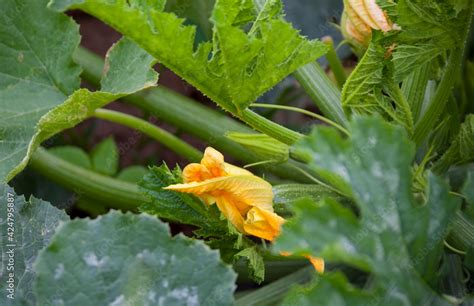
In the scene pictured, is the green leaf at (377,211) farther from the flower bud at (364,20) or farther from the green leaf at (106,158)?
the green leaf at (106,158)

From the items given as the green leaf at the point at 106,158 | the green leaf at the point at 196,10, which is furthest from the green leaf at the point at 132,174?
the green leaf at the point at 196,10

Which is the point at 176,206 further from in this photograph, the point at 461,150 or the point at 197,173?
the point at 461,150

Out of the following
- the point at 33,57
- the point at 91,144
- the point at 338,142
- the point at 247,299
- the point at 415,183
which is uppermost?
the point at 338,142

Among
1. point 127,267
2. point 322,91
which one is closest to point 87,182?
point 322,91

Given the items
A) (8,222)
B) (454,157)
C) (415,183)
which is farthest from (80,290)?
(454,157)

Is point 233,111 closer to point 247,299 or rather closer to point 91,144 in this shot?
point 247,299

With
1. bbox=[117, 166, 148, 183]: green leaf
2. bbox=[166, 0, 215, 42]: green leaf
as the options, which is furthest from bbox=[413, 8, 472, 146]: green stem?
bbox=[117, 166, 148, 183]: green leaf

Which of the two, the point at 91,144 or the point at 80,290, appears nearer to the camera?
the point at 80,290
